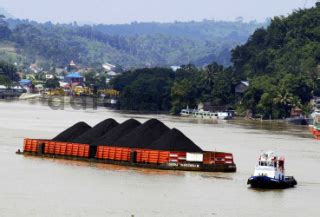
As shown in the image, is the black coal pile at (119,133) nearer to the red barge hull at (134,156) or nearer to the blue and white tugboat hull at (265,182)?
the red barge hull at (134,156)

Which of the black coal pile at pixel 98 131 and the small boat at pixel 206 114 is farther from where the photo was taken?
the small boat at pixel 206 114

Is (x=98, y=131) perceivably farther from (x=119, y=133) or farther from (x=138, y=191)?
(x=138, y=191)

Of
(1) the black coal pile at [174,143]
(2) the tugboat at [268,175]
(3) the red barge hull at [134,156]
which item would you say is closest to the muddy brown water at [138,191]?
(3) the red barge hull at [134,156]

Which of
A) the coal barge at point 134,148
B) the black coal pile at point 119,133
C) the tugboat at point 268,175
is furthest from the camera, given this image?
the black coal pile at point 119,133

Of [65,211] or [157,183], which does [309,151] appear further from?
[65,211]

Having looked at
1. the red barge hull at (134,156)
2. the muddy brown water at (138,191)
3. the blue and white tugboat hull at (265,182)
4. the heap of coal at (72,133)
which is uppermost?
the heap of coal at (72,133)

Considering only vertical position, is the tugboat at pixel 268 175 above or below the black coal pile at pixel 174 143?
below

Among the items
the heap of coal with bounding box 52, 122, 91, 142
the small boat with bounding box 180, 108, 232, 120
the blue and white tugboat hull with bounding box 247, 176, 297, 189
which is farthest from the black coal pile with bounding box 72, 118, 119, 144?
the small boat with bounding box 180, 108, 232, 120

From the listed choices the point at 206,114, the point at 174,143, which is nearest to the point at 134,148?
the point at 174,143
